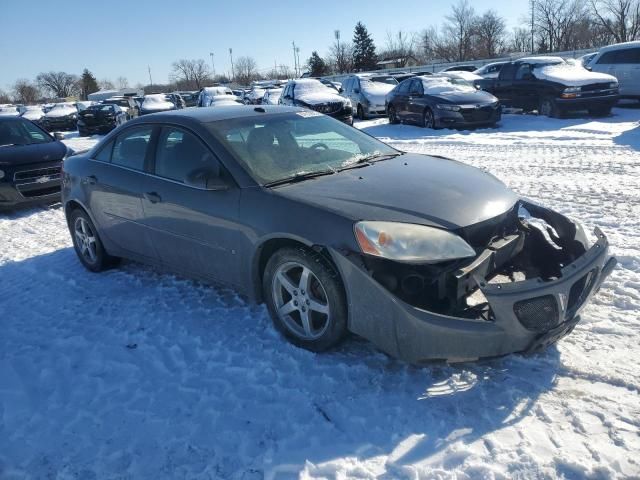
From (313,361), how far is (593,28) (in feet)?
231

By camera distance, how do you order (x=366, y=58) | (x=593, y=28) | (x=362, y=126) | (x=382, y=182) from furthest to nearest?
(x=366, y=58) → (x=593, y=28) → (x=362, y=126) → (x=382, y=182)

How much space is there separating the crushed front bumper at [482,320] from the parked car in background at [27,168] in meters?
7.23

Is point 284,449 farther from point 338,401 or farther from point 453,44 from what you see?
point 453,44

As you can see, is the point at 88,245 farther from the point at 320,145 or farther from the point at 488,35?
the point at 488,35

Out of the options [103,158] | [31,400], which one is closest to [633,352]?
[31,400]

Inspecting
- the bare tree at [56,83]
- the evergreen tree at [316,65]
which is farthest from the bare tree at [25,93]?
the evergreen tree at [316,65]

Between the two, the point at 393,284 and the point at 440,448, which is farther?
the point at 393,284

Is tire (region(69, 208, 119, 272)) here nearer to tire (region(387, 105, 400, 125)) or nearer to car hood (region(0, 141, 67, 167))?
car hood (region(0, 141, 67, 167))

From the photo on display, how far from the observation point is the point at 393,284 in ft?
9.48

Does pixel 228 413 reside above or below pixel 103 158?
below

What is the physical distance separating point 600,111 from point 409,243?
14234 millimetres

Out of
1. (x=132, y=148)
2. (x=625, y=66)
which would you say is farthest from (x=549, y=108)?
(x=132, y=148)

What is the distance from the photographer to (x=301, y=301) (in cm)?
335

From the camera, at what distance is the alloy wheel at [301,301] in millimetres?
3248
